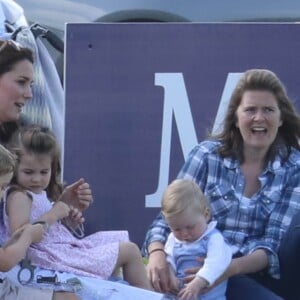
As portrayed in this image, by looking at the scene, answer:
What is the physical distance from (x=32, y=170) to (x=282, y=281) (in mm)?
934

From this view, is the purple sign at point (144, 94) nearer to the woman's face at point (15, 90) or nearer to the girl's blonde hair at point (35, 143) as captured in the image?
the woman's face at point (15, 90)

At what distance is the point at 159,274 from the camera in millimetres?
3654

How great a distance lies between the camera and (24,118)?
4094 mm

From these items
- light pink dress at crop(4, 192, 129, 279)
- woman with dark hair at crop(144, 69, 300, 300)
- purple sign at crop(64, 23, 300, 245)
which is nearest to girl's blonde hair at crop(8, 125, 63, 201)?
light pink dress at crop(4, 192, 129, 279)

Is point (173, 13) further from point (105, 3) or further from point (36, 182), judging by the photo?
point (36, 182)

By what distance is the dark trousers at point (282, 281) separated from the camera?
3609 millimetres

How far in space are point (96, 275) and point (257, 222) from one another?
2.10 feet

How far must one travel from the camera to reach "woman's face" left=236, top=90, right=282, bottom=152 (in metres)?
3.84

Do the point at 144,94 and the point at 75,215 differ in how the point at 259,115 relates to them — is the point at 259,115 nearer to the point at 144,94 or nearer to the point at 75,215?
the point at 75,215

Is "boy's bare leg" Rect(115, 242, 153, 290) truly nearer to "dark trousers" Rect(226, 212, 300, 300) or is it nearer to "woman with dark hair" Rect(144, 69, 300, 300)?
"woman with dark hair" Rect(144, 69, 300, 300)

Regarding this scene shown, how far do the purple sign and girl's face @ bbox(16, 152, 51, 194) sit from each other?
4.23 ft

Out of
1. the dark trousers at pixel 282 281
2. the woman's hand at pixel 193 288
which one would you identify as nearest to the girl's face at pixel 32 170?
the woman's hand at pixel 193 288

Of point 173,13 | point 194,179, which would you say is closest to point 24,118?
point 194,179

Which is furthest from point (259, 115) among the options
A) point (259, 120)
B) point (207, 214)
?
point (207, 214)
